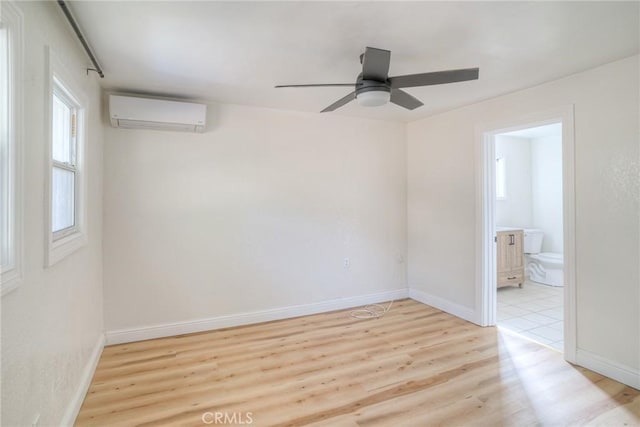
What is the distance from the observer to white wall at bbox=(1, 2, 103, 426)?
1.29 meters

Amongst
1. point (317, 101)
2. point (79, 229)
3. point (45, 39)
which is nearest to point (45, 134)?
point (45, 39)

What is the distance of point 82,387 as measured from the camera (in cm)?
219

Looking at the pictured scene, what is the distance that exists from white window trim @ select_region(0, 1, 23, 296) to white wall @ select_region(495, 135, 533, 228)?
6.00 meters

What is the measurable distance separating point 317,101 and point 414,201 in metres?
1.91

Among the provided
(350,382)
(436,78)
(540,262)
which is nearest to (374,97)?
(436,78)

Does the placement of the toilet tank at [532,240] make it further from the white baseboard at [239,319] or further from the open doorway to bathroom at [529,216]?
the white baseboard at [239,319]

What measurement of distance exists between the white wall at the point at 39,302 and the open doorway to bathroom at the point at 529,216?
4641 mm

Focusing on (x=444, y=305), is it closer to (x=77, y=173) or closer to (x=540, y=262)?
(x=540, y=262)

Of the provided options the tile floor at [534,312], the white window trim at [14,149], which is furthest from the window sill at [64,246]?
the tile floor at [534,312]

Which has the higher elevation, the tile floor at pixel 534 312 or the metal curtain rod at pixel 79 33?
the metal curtain rod at pixel 79 33

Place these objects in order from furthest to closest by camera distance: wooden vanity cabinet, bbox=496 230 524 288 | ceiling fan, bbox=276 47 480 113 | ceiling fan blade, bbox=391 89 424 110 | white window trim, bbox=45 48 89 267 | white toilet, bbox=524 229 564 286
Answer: white toilet, bbox=524 229 564 286 < wooden vanity cabinet, bbox=496 230 524 288 < ceiling fan blade, bbox=391 89 424 110 < ceiling fan, bbox=276 47 480 113 < white window trim, bbox=45 48 89 267

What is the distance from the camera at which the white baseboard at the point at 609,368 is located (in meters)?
2.32

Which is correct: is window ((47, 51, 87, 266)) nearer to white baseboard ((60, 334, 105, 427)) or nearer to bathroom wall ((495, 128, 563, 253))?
white baseboard ((60, 334, 105, 427))

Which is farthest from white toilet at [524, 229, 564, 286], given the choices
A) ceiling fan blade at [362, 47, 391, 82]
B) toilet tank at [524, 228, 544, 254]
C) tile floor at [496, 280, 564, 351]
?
ceiling fan blade at [362, 47, 391, 82]
